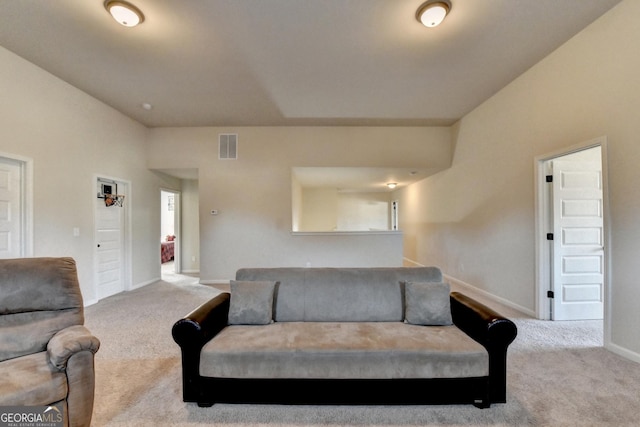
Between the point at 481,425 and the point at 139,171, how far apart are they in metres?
5.86

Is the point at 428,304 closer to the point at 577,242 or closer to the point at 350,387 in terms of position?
the point at 350,387

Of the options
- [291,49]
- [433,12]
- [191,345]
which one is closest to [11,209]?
[191,345]

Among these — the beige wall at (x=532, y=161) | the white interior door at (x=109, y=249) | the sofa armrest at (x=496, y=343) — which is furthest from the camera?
the white interior door at (x=109, y=249)

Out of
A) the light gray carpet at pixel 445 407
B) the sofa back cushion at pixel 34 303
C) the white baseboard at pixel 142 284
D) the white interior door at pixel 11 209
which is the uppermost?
the white interior door at pixel 11 209

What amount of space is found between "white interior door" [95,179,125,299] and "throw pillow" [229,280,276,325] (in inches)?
132

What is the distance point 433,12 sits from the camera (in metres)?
2.26

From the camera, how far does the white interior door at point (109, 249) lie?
165 inches

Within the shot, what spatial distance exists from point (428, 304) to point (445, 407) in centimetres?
65

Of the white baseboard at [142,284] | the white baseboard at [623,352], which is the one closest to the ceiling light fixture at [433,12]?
the white baseboard at [623,352]

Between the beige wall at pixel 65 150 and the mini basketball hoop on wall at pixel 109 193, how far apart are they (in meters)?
0.17

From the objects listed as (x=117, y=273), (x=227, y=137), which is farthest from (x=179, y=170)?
(x=117, y=273)

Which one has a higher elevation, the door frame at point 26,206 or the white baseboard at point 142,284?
the door frame at point 26,206

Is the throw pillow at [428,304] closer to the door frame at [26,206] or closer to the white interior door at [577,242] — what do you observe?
the white interior door at [577,242]

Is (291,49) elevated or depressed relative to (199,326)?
elevated
